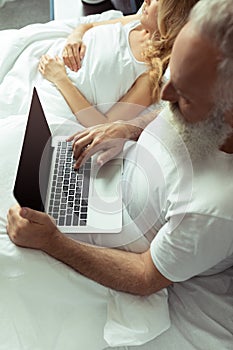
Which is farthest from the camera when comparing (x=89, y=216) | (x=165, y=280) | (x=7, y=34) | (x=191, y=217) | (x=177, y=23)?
(x=7, y=34)

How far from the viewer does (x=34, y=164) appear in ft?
3.92

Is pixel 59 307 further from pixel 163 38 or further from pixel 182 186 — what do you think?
pixel 163 38

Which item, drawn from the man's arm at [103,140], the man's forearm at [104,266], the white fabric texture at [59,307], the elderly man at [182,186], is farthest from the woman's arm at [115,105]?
the man's forearm at [104,266]

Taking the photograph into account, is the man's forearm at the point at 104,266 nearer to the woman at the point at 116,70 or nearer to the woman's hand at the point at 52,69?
the woman at the point at 116,70

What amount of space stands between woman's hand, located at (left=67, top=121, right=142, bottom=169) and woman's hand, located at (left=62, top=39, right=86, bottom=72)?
1.03 feet

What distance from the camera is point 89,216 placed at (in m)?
1.19

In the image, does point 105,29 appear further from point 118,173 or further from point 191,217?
point 191,217

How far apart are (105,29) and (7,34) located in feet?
1.17

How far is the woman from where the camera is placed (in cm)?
146

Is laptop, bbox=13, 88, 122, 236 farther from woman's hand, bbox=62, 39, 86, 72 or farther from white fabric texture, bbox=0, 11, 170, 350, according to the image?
woman's hand, bbox=62, 39, 86, 72

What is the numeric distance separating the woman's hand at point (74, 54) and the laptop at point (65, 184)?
0.29 meters

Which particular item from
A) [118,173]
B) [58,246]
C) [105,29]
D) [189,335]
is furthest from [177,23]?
[189,335]

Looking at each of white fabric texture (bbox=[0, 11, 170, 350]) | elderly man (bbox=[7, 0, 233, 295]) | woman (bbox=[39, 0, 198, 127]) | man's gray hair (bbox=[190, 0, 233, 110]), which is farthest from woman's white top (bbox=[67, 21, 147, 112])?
man's gray hair (bbox=[190, 0, 233, 110])

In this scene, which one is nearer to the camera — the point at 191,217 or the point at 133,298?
the point at 191,217
